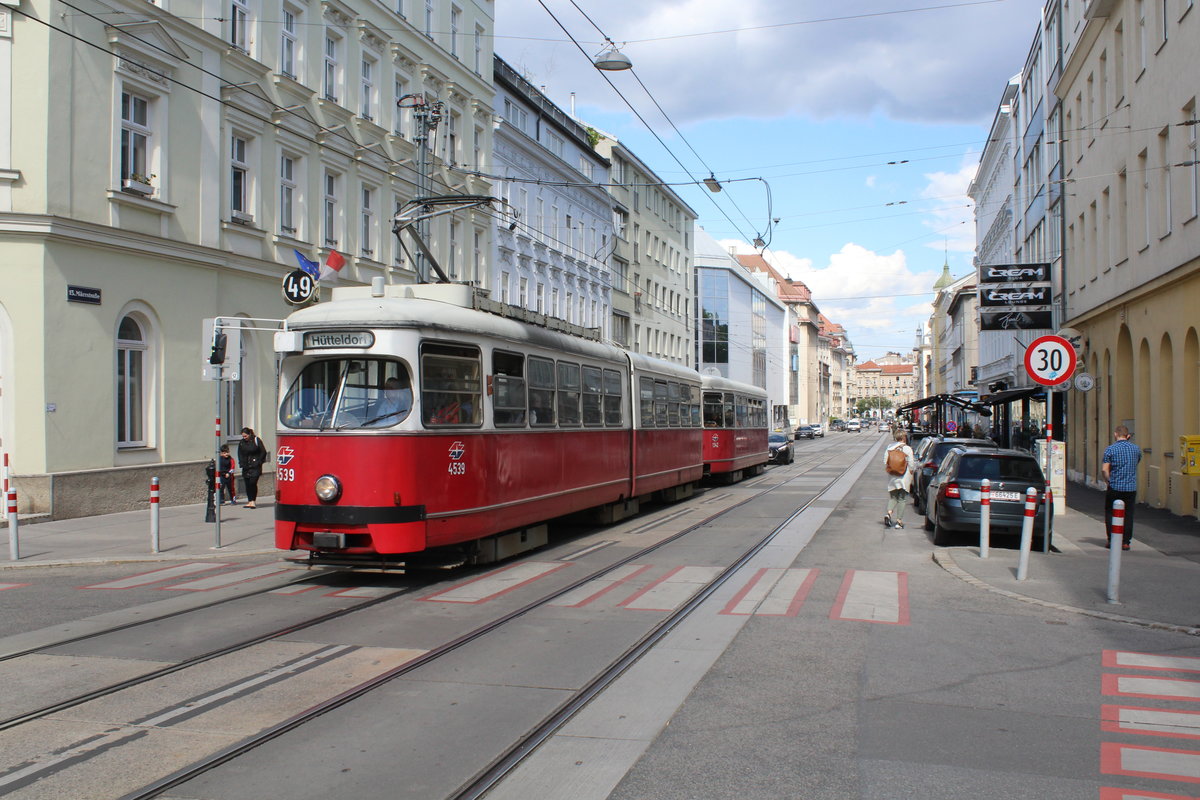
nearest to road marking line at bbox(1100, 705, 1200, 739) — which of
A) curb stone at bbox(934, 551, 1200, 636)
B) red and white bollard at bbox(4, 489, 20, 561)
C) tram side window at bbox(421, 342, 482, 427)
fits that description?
curb stone at bbox(934, 551, 1200, 636)

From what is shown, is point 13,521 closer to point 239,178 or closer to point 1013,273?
point 239,178

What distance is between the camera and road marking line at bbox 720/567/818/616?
32.1 ft

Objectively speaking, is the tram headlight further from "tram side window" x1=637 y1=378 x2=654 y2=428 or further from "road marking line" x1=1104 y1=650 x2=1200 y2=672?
"tram side window" x1=637 y1=378 x2=654 y2=428

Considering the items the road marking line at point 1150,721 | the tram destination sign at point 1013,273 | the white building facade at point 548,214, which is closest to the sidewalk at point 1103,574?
the road marking line at point 1150,721

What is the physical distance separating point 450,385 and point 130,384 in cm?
1058

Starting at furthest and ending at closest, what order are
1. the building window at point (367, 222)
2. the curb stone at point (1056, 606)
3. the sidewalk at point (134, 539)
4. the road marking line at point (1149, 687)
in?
the building window at point (367, 222) < the sidewalk at point (134, 539) < the curb stone at point (1056, 606) < the road marking line at point (1149, 687)

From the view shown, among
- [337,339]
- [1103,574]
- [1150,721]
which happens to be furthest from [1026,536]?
[337,339]

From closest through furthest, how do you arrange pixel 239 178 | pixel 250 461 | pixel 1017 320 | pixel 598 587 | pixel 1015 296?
pixel 598 587 → pixel 250 461 → pixel 239 178 → pixel 1017 320 → pixel 1015 296

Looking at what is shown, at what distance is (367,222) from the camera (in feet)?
91.4

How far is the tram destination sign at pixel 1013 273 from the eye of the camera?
26.9 m

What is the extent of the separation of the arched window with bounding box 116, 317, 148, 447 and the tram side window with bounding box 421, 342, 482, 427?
397 inches

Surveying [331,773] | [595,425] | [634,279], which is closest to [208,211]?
[595,425]

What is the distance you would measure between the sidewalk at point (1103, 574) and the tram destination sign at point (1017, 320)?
33.1 feet

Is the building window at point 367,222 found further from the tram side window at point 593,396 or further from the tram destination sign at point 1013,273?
the tram destination sign at point 1013,273
